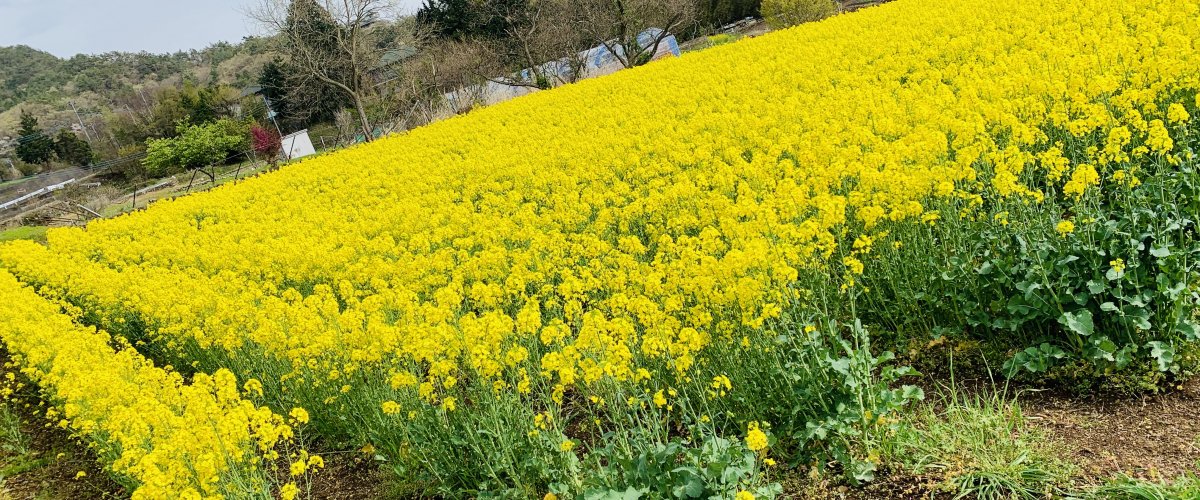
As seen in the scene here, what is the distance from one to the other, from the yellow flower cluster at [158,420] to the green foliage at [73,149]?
8687 cm

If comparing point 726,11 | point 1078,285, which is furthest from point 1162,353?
point 726,11

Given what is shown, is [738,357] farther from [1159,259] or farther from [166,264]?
[166,264]

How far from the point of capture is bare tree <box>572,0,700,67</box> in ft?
122

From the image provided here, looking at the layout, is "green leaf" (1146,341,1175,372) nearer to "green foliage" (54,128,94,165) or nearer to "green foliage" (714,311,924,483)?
"green foliage" (714,311,924,483)

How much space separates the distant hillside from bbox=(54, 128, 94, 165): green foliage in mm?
35860

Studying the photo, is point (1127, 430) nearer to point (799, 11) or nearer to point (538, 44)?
point (799, 11)

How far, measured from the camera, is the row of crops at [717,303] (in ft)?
13.5

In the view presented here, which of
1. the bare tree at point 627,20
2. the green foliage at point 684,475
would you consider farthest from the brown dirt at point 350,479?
the bare tree at point 627,20

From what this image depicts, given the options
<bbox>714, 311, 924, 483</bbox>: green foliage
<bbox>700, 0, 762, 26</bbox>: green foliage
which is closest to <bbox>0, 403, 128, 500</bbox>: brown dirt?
<bbox>714, 311, 924, 483</bbox>: green foliage

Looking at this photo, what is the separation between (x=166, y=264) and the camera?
13930 mm

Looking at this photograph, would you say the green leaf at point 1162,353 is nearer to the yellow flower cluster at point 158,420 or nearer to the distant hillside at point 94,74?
the yellow flower cluster at point 158,420

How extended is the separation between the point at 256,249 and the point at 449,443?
326 inches

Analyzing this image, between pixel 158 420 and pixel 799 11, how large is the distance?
33.1 m

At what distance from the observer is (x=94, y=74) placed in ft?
506
